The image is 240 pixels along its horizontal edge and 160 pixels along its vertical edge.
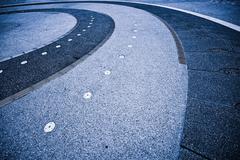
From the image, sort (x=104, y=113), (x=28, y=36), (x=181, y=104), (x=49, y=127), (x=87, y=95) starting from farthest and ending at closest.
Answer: (x=28, y=36)
(x=87, y=95)
(x=181, y=104)
(x=104, y=113)
(x=49, y=127)

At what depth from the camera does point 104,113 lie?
2.77 metres

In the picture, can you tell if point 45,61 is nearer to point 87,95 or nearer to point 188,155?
point 87,95

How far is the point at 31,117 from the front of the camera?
108 inches

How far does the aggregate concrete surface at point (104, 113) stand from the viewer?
2.20 metres

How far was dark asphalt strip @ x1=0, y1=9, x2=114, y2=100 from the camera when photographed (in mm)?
3710

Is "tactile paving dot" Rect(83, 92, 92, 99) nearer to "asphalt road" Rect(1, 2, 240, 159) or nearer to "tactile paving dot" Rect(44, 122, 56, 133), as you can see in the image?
"asphalt road" Rect(1, 2, 240, 159)

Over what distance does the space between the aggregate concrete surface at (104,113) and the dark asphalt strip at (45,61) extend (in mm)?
530

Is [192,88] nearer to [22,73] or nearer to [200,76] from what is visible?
[200,76]

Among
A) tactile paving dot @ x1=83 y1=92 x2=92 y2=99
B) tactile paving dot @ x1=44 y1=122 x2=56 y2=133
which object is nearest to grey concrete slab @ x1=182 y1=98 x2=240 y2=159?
tactile paving dot @ x1=83 y1=92 x2=92 y2=99

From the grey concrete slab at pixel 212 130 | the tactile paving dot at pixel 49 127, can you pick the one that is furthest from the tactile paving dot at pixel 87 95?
the grey concrete slab at pixel 212 130

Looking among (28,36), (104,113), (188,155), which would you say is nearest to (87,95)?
(104,113)

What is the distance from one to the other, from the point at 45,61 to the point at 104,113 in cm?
297

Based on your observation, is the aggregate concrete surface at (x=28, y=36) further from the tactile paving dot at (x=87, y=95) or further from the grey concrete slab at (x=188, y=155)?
the grey concrete slab at (x=188, y=155)

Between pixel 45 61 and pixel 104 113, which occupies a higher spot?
pixel 104 113
